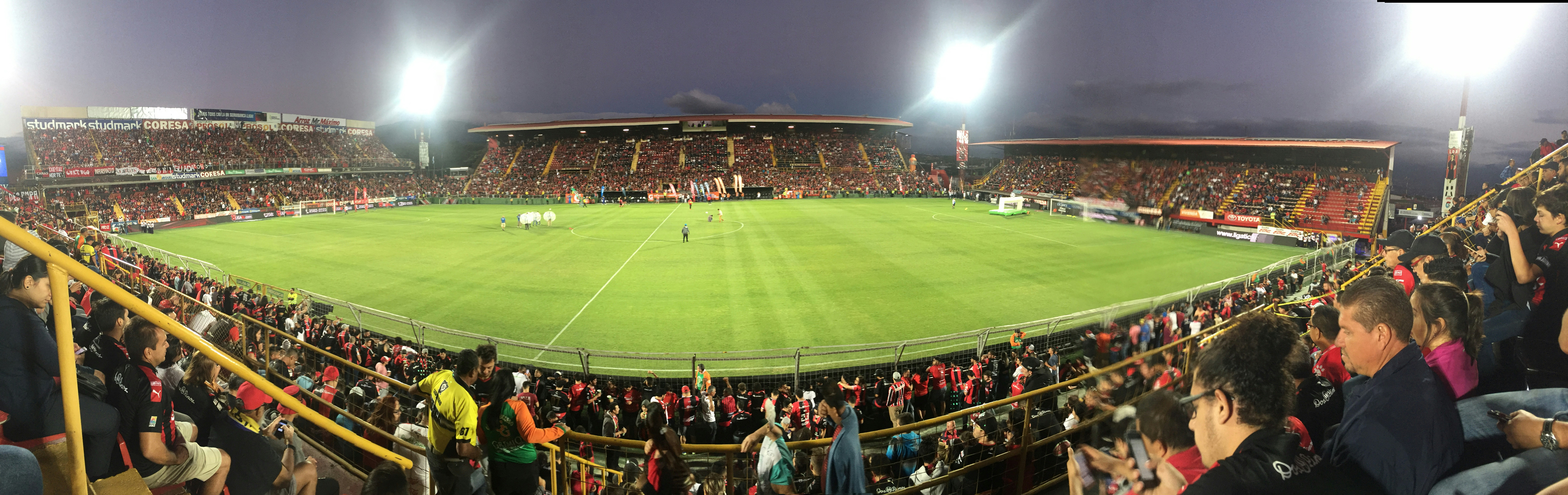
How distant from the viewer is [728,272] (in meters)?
19.7

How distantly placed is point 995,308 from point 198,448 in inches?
583

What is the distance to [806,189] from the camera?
62062mm

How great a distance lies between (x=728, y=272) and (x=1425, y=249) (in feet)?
55.7

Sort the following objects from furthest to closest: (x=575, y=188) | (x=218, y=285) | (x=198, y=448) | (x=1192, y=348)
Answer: (x=575, y=188) < (x=218, y=285) < (x=1192, y=348) < (x=198, y=448)

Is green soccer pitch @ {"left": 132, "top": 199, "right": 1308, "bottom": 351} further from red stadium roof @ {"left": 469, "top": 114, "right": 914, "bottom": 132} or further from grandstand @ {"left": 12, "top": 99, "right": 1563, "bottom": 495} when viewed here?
red stadium roof @ {"left": 469, "top": 114, "right": 914, "bottom": 132}

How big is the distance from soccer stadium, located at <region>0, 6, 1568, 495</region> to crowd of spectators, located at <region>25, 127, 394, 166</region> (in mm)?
633

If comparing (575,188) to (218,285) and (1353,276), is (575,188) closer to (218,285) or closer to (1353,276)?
(218,285)

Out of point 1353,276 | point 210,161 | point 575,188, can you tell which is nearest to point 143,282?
point 1353,276

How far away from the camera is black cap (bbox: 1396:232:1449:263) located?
3996 millimetres

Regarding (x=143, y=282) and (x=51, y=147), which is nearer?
(x=51, y=147)

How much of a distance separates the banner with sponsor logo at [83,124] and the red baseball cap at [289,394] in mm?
3451

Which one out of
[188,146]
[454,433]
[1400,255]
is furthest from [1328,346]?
[188,146]

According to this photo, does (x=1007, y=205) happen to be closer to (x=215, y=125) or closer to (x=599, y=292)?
(x=599, y=292)

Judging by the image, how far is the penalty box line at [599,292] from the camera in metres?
12.8
